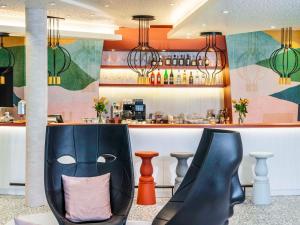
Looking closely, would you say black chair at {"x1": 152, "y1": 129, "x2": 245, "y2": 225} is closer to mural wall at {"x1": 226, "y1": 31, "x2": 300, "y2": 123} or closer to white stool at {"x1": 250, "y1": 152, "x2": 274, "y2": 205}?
white stool at {"x1": 250, "y1": 152, "x2": 274, "y2": 205}

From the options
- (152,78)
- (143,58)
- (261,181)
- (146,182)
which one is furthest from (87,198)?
(143,58)

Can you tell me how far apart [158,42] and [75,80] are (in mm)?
1921

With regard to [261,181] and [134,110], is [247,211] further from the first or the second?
[134,110]

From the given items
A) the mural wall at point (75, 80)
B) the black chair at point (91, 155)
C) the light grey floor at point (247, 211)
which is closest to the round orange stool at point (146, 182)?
the light grey floor at point (247, 211)

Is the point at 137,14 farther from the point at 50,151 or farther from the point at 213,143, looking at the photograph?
the point at 213,143

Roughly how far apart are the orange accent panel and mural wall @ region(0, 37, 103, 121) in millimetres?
406

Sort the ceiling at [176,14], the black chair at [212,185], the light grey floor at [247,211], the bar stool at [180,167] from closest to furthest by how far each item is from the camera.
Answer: the black chair at [212,185]
the light grey floor at [247,211]
the ceiling at [176,14]
the bar stool at [180,167]

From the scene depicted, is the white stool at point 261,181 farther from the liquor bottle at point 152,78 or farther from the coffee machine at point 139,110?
the liquor bottle at point 152,78

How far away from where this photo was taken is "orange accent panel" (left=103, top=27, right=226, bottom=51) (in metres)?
10.4

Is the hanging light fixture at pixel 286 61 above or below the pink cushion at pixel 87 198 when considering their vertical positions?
above

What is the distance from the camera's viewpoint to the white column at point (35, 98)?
6859 mm

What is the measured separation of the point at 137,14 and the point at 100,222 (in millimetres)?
4663

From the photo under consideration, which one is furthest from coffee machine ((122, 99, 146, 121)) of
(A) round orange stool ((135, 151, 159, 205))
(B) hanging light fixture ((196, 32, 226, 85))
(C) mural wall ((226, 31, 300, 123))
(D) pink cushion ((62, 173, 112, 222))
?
(D) pink cushion ((62, 173, 112, 222))

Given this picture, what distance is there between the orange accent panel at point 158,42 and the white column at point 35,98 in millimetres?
3584
